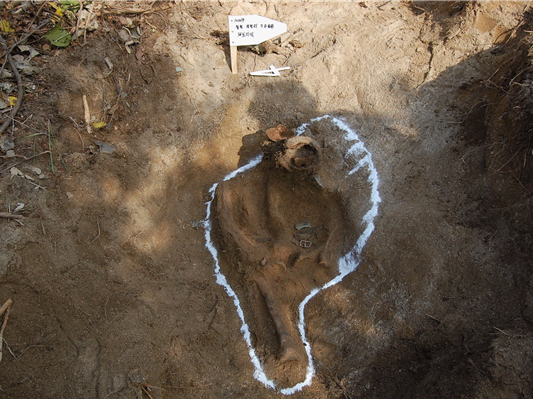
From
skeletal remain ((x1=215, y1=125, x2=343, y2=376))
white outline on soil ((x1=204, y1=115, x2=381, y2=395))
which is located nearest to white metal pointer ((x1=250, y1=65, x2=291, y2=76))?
white outline on soil ((x1=204, y1=115, x2=381, y2=395))

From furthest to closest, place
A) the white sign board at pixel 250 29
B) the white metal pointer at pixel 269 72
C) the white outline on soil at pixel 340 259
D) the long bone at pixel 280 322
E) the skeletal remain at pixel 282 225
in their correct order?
1. the white metal pointer at pixel 269 72
2. the white sign board at pixel 250 29
3. the skeletal remain at pixel 282 225
4. the white outline on soil at pixel 340 259
5. the long bone at pixel 280 322

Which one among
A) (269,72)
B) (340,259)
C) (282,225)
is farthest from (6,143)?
(340,259)

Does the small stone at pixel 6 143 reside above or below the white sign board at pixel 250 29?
below

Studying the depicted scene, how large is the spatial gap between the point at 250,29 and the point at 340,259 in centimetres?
417

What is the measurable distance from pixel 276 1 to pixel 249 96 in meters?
2.33

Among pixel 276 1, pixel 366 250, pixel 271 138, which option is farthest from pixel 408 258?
pixel 276 1

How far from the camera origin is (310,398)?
12.6 feet

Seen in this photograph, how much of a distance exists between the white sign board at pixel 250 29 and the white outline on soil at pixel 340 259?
5.94 feet

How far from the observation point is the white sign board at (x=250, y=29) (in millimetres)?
5512

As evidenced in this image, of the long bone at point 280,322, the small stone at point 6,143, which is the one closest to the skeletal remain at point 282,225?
the long bone at point 280,322

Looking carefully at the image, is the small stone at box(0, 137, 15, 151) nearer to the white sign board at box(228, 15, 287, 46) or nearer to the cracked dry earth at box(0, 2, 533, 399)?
the cracked dry earth at box(0, 2, 533, 399)

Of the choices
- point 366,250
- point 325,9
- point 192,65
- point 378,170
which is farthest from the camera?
point 325,9

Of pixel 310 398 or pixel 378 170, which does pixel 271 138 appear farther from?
pixel 310 398

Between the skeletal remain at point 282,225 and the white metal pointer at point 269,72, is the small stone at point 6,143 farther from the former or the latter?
the white metal pointer at point 269,72
